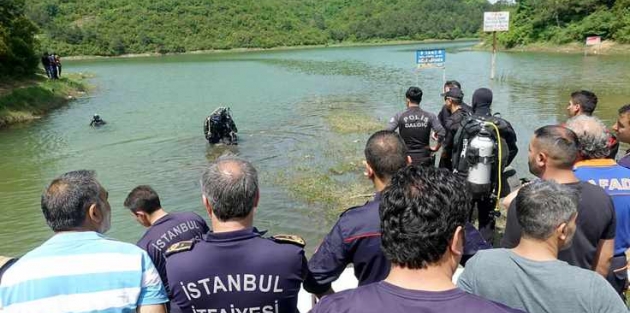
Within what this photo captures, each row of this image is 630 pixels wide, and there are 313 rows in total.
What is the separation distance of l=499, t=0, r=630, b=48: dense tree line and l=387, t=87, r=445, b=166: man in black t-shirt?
2076 inches

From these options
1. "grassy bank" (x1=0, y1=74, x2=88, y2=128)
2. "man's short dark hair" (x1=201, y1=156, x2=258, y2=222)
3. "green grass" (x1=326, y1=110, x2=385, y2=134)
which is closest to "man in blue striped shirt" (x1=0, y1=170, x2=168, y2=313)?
"man's short dark hair" (x1=201, y1=156, x2=258, y2=222)

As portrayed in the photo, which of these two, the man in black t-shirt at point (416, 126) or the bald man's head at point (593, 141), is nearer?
the bald man's head at point (593, 141)

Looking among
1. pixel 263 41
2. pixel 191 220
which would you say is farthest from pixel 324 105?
pixel 263 41

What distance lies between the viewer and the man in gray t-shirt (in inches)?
80.1

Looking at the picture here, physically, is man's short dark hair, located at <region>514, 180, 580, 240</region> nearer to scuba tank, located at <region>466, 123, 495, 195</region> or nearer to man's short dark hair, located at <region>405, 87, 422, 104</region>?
scuba tank, located at <region>466, 123, 495, 195</region>

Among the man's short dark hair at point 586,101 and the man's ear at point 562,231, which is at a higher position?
the man's short dark hair at point 586,101

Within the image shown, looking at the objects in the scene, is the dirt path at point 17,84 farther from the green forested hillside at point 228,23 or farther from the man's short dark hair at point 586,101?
the green forested hillside at point 228,23

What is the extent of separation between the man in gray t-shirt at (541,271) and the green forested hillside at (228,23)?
90.5 metres

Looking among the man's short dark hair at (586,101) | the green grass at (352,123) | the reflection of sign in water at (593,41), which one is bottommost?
the green grass at (352,123)

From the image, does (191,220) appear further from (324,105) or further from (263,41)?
(263,41)

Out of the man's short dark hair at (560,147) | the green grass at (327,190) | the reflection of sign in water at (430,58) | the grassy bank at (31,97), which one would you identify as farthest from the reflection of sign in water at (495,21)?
the man's short dark hair at (560,147)

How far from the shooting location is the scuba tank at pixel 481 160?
4.68 meters

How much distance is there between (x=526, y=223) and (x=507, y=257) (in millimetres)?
185

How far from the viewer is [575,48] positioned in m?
54.5
